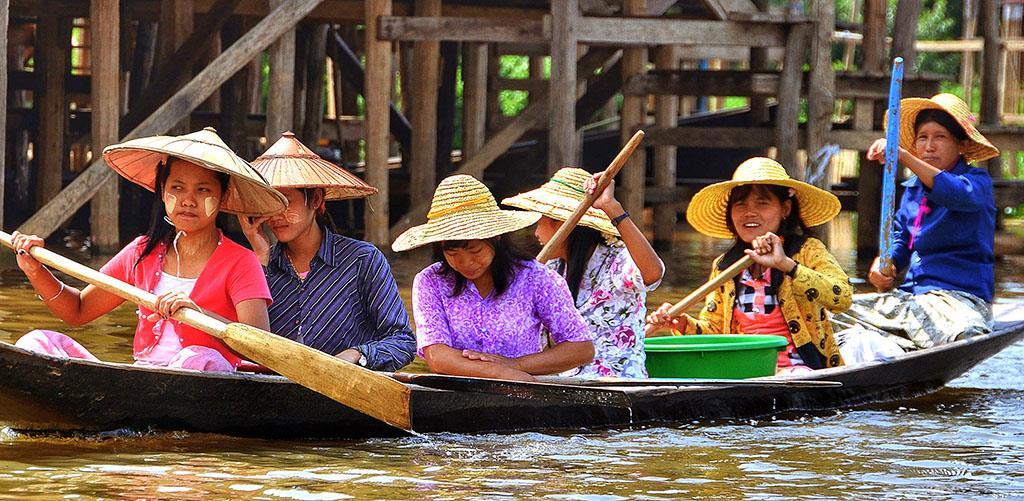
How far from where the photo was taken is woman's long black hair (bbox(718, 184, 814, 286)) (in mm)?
6188

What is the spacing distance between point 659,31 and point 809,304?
5269mm

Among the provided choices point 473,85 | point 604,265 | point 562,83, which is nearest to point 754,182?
point 604,265

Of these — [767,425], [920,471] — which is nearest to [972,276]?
[767,425]

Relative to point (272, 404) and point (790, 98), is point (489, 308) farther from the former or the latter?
point (790, 98)

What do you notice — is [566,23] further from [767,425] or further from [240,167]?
[240,167]

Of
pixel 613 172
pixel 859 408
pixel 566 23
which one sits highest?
pixel 566 23

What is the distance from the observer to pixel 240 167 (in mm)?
4746

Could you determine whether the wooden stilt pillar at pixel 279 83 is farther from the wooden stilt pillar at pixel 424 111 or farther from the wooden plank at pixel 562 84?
the wooden plank at pixel 562 84

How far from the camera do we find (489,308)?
523 cm

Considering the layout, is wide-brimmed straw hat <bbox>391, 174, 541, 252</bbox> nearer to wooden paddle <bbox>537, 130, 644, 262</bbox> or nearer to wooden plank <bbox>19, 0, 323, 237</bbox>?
wooden paddle <bbox>537, 130, 644, 262</bbox>

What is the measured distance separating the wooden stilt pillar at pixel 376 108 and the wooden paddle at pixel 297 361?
611 cm

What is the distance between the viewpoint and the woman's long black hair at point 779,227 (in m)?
6.19

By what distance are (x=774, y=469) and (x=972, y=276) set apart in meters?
2.26

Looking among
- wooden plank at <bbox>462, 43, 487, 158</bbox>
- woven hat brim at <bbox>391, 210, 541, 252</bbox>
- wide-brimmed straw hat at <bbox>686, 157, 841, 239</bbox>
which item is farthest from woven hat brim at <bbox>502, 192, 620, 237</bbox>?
wooden plank at <bbox>462, 43, 487, 158</bbox>
